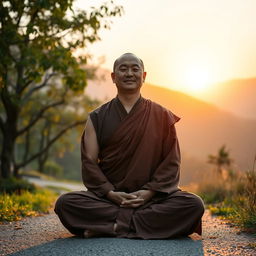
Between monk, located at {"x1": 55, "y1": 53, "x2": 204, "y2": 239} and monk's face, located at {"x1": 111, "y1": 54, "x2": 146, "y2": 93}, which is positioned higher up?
monk's face, located at {"x1": 111, "y1": 54, "x2": 146, "y2": 93}

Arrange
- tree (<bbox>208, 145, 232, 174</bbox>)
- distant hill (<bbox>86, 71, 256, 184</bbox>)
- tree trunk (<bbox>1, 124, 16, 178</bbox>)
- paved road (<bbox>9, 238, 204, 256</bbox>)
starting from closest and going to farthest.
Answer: paved road (<bbox>9, 238, 204, 256</bbox>)
tree trunk (<bbox>1, 124, 16, 178</bbox>)
tree (<bbox>208, 145, 232, 174</bbox>)
distant hill (<bbox>86, 71, 256, 184</bbox>)

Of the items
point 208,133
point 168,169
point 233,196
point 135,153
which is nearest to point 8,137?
point 233,196

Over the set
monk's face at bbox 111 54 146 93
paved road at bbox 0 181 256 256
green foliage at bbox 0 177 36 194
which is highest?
monk's face at bbox 111 54 146 93

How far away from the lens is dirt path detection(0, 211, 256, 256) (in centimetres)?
410

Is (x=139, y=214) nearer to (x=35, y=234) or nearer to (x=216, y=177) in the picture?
(x=35, y=234)

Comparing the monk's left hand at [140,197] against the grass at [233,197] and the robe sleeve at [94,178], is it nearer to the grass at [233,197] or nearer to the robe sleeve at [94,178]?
the robe sleeve at [94,178]

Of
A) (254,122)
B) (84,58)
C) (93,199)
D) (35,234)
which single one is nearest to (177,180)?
(93,199)

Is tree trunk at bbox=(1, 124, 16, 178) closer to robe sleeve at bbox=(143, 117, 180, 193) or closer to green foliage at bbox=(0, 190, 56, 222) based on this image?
green foliage at bbox=(0, 190, 56, 222)

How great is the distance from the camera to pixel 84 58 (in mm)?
12227

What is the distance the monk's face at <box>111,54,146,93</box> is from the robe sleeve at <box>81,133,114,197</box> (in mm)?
950

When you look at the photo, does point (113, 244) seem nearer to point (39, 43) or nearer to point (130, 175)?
point (130, 175)

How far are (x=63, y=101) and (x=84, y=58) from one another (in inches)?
239

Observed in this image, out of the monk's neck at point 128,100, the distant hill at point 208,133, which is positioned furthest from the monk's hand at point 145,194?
the distant hill at point 208,133

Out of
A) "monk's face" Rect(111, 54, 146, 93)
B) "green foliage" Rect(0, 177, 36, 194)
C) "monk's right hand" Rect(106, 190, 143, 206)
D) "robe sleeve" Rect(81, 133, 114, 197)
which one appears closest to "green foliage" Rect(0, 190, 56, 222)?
"robe sleeve" Rect(81, 133, 114, 197)
